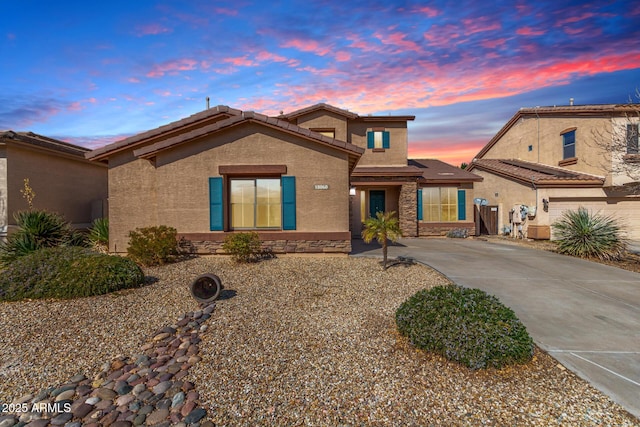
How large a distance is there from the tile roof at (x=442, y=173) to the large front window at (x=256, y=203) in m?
10.2

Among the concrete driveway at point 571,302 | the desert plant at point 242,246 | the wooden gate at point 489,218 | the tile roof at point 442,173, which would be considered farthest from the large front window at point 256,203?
the wooden gate at point 489,218

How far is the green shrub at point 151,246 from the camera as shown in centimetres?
915

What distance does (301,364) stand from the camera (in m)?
4.19

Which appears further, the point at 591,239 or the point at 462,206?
the point at 462,206

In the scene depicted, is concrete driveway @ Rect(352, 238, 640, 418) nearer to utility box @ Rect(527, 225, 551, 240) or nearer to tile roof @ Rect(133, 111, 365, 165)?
tile roof @ Rect(133, 111, 365, 165)

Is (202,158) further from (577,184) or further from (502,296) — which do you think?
(577,184)

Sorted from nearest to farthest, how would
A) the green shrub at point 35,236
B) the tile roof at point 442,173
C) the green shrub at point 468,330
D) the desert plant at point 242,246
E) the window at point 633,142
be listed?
the green shrub at point 468,330
the green shrub at point 35,236
the desert plant at point 242,246
the window at point 633,142
the tile roof at point 442,173

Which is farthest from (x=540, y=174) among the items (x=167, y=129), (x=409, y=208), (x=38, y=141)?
(x=38, y=141)

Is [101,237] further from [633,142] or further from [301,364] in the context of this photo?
[633,142]

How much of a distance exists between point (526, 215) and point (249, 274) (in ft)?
50.5

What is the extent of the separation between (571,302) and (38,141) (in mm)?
18302

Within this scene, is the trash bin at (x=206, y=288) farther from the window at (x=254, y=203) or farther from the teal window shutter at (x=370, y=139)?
the teal window shutter at (x=370, y=139)

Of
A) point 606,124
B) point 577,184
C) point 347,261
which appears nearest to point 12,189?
point 347,261

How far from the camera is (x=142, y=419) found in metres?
3.32
